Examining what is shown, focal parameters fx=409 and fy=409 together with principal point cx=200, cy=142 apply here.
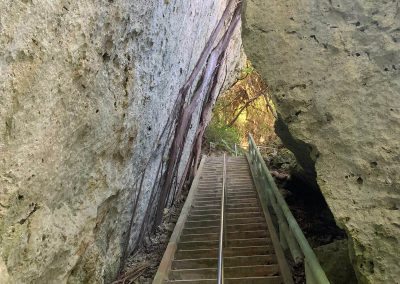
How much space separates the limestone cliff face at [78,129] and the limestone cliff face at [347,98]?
63.3 inches

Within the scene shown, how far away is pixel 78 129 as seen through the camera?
3.87m

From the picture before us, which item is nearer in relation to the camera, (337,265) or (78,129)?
(78,129)

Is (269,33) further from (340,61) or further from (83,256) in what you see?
(83,256)

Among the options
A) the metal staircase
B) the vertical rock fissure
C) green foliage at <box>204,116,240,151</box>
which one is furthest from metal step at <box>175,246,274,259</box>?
green foliage at <box>204,116,240,151</box>

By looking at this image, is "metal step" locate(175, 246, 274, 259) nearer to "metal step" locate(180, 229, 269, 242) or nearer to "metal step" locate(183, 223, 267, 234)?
"metal step" locate(180, 229, 269, 242)

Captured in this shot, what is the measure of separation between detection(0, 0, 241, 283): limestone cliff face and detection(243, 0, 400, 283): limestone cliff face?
161 centimetres

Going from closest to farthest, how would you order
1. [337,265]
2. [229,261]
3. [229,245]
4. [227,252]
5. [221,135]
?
[337,265] < [229,261] < [227,252] < [229,245] < [221,135]

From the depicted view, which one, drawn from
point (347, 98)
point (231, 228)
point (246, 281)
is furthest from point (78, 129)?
point (231, 228)

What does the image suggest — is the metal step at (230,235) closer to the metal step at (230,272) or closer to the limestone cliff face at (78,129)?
the limestone cliff face at (78,129)

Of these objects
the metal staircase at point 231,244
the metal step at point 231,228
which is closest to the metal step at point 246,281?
the metal staircase at point 231,244

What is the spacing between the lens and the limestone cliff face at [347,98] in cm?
337

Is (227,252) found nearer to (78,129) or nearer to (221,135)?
(78,129)

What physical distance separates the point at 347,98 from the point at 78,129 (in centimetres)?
254

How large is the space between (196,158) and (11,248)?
33.5 feet
